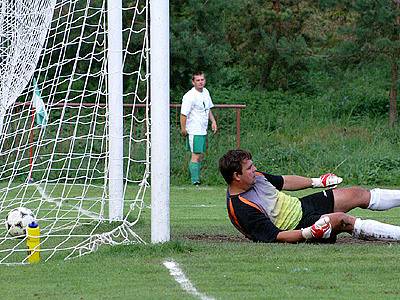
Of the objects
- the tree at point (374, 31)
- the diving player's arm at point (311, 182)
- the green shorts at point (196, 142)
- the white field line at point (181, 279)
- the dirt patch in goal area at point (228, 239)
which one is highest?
the tree at point (374, 31)

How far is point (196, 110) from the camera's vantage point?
2042cm

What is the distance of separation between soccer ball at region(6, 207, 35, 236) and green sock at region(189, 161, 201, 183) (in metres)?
9.69

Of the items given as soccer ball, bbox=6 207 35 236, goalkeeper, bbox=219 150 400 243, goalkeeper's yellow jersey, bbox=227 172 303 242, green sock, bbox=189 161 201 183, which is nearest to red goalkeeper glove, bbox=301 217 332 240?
goalkeeper, bbox=219 150 400 243

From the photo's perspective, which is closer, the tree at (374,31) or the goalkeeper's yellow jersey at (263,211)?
the goalkeeper's yellow jersey at (263,211)

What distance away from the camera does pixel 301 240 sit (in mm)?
10031

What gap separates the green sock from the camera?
20.7m

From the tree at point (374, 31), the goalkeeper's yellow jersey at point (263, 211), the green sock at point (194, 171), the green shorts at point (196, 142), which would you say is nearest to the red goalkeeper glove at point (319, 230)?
the goalkeeper's yellow jersey at point (263, 211)

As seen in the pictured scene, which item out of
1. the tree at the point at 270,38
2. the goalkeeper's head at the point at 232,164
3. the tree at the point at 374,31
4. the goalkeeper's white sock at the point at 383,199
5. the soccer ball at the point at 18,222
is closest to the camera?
the goalkeeper's head at the point at 232,164

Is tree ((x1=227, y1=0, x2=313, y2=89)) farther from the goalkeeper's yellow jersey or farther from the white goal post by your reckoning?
the goalkeeper's yellow jersey

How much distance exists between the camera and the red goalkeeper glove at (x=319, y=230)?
9.74m

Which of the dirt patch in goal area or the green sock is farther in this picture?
the green sock

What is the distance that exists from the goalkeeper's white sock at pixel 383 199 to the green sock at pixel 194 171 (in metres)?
10.1

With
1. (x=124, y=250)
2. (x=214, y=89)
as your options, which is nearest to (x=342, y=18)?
(x=214, y=89)

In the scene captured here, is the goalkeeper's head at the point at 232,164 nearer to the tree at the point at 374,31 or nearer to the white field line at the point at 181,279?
the white field line at the point at 181,279
